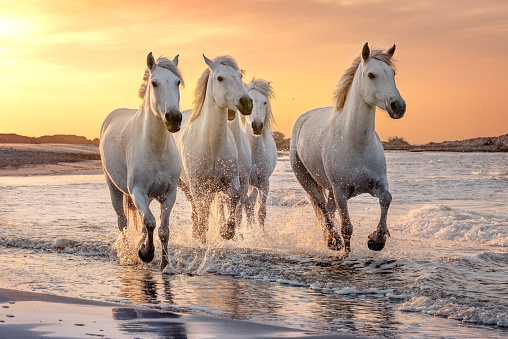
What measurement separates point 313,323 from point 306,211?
1120 cm

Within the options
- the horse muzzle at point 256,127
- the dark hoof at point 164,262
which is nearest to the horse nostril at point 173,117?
the dark hoof at point 164,262

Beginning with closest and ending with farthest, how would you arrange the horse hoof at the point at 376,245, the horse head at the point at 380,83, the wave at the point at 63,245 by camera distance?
the horse head at the point at 380,83 < the horse hoof at the point at 376,245 < the wave at the point at 63,245

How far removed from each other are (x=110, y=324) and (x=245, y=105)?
3614 millimetres

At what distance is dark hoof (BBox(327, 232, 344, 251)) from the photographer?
829 centimetres

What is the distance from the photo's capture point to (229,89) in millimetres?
7551

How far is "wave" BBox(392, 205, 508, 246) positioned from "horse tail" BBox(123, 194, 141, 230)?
499cm

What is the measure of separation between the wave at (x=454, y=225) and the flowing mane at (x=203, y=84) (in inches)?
190

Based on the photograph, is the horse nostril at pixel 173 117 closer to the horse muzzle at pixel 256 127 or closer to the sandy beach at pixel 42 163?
the horse muzzle at pixel 256 127

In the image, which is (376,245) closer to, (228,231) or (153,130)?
(228,231)

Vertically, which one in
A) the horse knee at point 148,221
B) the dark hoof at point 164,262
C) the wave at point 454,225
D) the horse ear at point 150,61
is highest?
the horse ear at point 150,61

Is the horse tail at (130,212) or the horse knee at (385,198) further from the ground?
the horse knee at (385,198)

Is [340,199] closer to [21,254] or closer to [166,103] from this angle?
[166,103]

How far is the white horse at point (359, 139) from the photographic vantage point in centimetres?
713

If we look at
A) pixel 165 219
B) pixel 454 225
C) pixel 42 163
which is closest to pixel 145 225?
pixel 165 219
